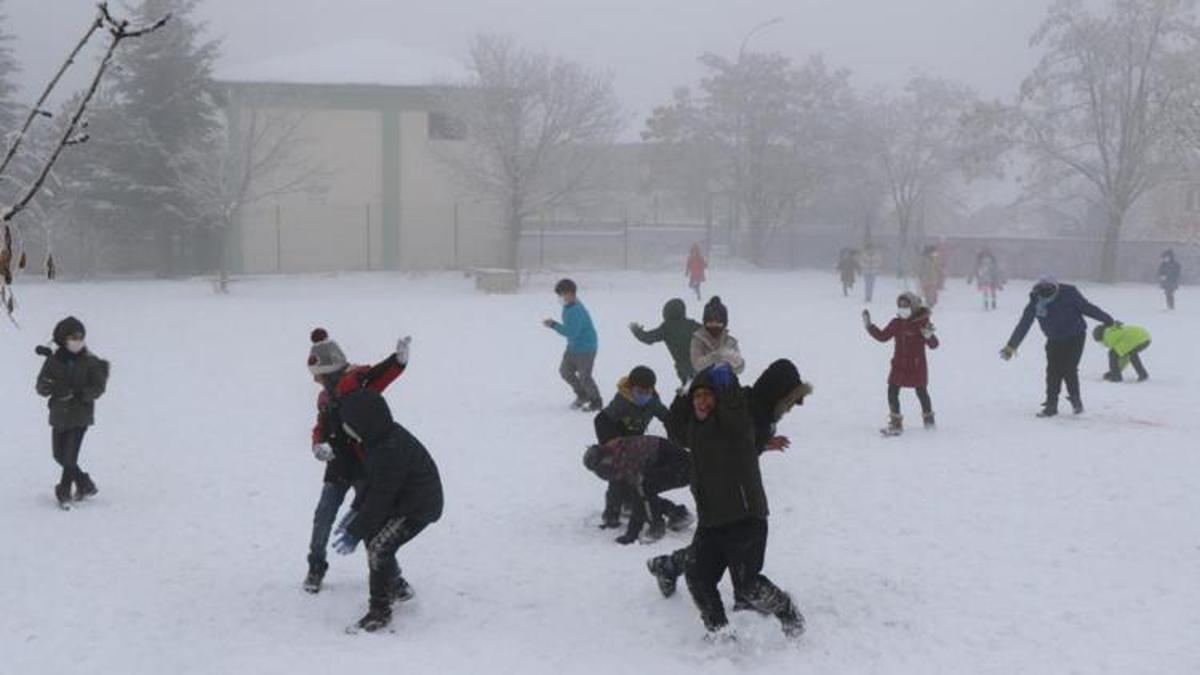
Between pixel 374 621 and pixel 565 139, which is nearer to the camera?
pixel 374 621

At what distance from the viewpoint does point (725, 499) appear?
5.95 m

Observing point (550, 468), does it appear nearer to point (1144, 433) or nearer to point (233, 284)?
point (1144, 433)

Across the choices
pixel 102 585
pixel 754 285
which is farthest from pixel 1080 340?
pixel 754 285

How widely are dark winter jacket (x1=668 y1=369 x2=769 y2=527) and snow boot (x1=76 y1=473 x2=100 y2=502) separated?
6.01 meters

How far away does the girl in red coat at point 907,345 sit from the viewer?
39.1 ft

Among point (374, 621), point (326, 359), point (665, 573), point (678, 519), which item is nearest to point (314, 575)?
point (374, 621)

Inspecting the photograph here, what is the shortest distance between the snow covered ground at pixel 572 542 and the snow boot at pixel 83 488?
0.95 ft

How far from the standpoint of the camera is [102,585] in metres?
7.34

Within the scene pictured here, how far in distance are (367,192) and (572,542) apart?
38.8 meters

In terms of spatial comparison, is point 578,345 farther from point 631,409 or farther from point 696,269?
point 696,269


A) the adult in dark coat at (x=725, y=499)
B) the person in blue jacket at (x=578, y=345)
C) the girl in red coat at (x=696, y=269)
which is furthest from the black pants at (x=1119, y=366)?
the girl in red coat at (x=696, y=269)

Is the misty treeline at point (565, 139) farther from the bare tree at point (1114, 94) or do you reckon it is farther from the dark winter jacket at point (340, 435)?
the dark winter jacket at point (340, 435)

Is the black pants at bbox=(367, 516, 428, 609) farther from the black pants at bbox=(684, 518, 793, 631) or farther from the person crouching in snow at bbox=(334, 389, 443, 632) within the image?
the black pants at bbox=(684, 518, 793, 631)

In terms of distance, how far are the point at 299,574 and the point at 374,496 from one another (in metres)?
1.63
